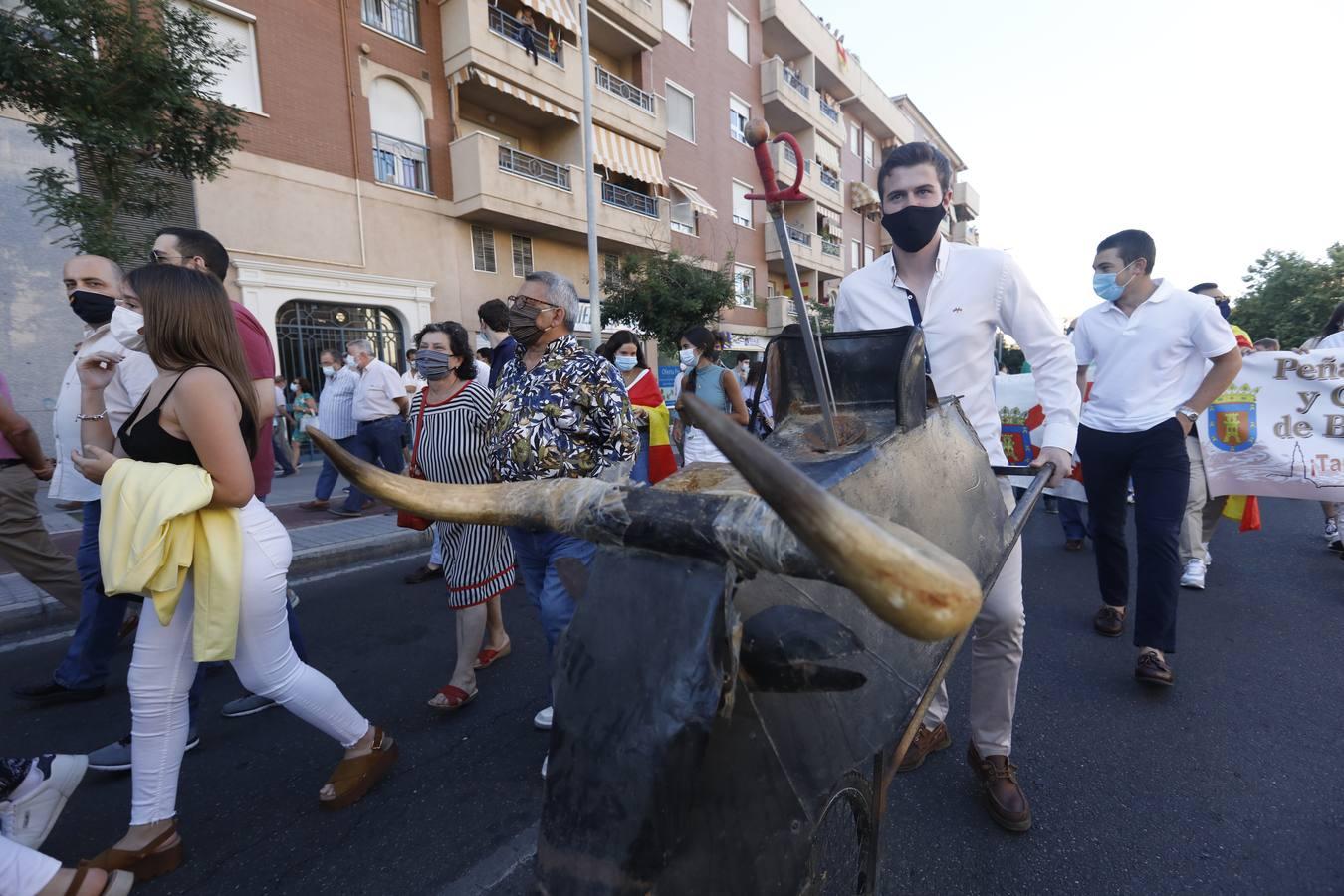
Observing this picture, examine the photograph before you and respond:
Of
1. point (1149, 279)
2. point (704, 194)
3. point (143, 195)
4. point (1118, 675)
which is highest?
point (704, 194)

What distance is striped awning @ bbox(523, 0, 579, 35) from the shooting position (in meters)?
15.7

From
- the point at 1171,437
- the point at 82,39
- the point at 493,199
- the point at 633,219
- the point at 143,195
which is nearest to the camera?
the point at 1171,437

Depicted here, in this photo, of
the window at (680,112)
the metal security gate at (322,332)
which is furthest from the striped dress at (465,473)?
the window at (680,112)

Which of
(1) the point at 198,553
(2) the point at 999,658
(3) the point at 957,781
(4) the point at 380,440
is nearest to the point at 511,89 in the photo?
(4) the point at 380,440

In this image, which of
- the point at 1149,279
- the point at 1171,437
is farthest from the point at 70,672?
the point at 1149,279

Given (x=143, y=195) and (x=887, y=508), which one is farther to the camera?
(x=143, y=195)

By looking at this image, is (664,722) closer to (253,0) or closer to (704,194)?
(253,0)

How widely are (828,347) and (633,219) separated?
59.7 ft

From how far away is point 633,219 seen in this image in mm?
18969

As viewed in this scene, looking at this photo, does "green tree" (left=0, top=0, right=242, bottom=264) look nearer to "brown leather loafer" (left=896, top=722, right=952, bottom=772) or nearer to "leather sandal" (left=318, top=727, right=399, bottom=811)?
"leather sandal" (left=318, top=727, right=399, bottom=811)

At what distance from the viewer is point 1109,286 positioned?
11.6ft

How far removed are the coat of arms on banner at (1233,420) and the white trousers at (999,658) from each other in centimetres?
403

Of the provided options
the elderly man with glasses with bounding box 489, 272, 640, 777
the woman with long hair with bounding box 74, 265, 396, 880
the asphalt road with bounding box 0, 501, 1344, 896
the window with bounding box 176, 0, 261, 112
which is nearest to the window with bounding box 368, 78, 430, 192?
the window with bounding box 176, 0, 261, 112

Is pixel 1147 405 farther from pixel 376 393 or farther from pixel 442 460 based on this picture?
pixel 376 393
